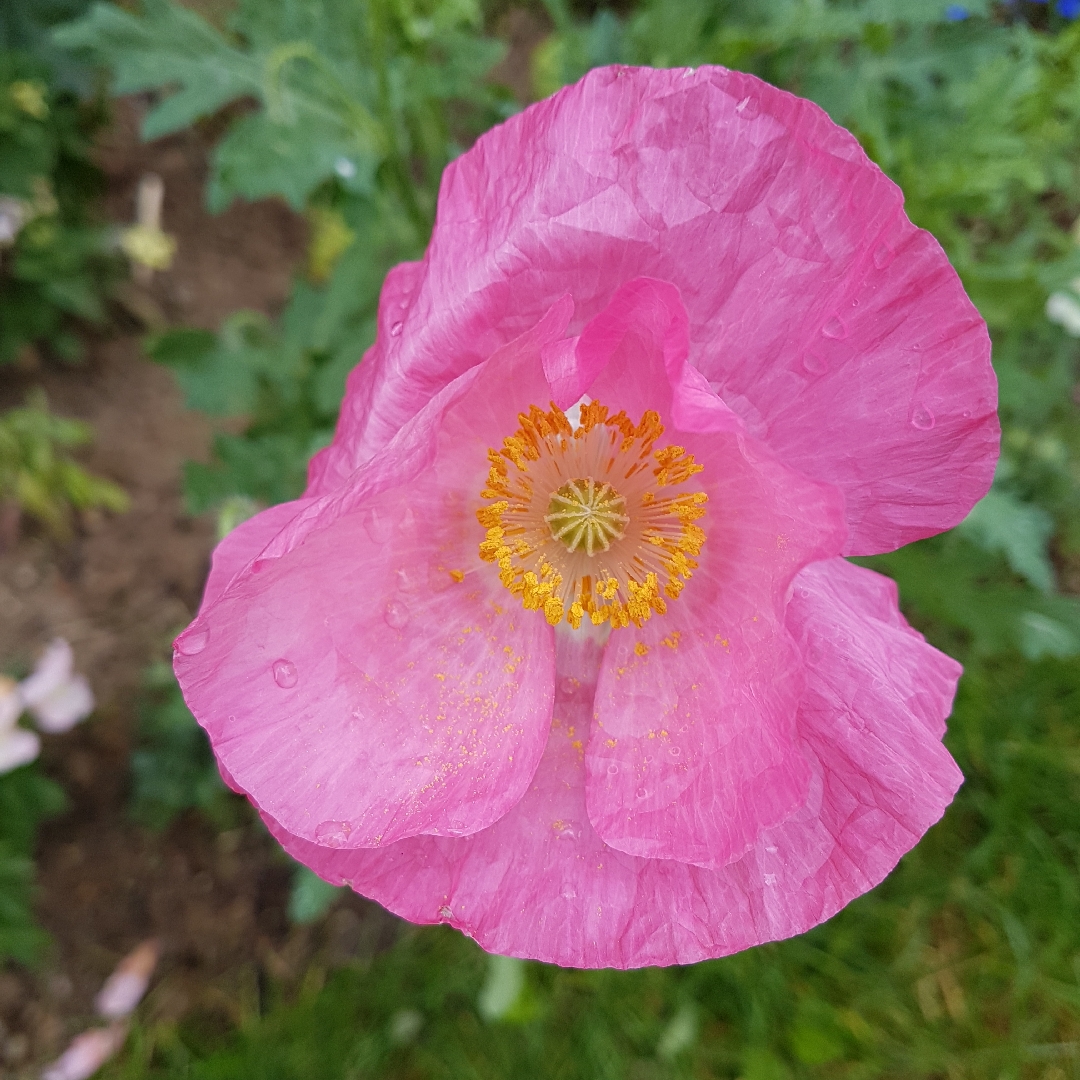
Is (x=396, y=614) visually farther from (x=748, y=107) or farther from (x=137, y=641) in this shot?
(x=137, y=641)

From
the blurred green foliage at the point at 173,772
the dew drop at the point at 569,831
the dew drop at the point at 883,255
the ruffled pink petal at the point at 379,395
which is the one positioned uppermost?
the ruffled pink petal at the point at 379,395

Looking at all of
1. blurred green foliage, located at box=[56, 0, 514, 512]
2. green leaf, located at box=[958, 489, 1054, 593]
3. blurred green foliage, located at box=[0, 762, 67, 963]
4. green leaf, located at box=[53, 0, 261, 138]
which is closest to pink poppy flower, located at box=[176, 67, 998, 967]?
blurred green foliage, located at box=[56, 0, 514, 512]

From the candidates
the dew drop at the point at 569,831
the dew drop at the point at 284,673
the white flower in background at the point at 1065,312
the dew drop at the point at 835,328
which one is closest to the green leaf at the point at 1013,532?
the white flower in background at the point at 1065,312

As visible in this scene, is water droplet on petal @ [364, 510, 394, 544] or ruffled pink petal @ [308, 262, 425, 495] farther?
water droplet on petal @ [364, 510, 394, 544]

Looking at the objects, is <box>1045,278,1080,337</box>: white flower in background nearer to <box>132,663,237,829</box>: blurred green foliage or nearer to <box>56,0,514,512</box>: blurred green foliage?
<box>56,0,514,512</box>: blurred green foliage

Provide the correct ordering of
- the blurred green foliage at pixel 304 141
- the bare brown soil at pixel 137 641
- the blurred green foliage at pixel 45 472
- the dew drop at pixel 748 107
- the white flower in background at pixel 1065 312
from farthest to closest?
the bare brown soil at pixel 137 641, the blurred green foliage at pixel 45 472, the white flower in background at pixel 1065 312, the blurred green foliage at pixel 304 141, the dew drop at pixel 748 107

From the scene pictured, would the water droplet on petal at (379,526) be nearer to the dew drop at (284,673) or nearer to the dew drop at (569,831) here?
the dew drop at (284,673)
